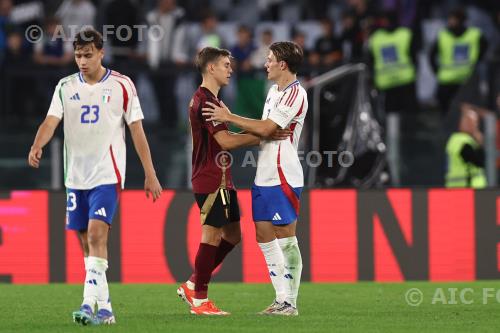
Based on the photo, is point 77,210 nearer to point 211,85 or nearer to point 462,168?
point 211,85

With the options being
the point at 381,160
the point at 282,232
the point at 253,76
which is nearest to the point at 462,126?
the point at 381,160

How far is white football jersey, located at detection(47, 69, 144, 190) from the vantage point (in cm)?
955

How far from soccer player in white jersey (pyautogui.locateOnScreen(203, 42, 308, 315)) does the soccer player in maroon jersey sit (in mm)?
129

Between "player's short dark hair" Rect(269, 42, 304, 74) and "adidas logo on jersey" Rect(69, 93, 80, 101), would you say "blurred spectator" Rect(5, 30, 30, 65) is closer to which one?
"player's short dark hair" Rect(269, 42, 304, 74)

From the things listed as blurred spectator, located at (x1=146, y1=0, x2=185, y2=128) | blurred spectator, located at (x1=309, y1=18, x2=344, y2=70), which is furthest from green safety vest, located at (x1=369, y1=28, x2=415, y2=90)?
blurred spectator, located at (x1=146, y1=0, x2=185, y2=128)

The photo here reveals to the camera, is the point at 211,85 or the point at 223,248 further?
the point at 223,248

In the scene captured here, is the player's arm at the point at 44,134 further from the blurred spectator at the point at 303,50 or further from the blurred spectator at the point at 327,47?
the blurred spectator at the point at 327,47

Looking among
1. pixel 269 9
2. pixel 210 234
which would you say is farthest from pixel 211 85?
pixel 269 9

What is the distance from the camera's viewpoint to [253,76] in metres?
16.9

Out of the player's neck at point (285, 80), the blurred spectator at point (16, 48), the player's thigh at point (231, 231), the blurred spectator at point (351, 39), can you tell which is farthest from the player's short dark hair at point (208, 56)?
the blurred spectator at point (351, 39)

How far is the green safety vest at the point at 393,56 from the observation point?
1777 cm

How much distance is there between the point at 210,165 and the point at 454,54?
859 centimetres

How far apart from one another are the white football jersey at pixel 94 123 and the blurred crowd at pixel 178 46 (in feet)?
21.9

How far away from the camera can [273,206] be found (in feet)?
33.2
